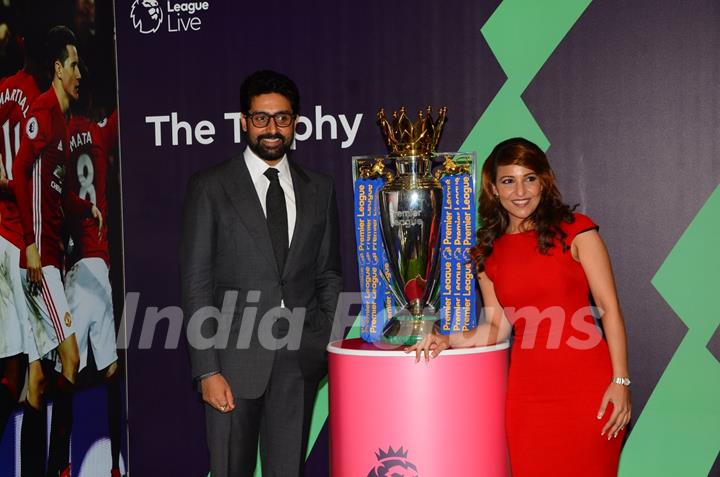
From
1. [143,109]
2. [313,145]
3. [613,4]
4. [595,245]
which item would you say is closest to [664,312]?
[595,245]

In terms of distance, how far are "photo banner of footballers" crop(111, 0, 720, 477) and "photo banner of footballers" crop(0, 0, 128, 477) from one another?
11cm

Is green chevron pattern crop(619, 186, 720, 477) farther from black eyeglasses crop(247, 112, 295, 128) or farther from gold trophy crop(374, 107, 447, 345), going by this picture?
black eyeglasses crop(247, 112, 295, 128)

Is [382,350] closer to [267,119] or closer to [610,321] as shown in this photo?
[610,321]

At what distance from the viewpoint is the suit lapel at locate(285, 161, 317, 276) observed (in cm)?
259

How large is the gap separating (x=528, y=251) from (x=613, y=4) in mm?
1161

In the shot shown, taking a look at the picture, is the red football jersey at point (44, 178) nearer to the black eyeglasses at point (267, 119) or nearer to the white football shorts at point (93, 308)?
the white football shorts at point (93, 308)

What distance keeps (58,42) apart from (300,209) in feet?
3.65

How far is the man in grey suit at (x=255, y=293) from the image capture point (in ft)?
8.23

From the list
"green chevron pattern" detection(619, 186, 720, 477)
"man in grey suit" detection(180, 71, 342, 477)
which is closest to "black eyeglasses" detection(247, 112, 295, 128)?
"man in grey suit" detection(180, 71, 342, 477)

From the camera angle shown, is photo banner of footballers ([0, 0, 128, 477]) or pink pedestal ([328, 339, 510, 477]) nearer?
pink pedestal ([328, 339, 510, 477])

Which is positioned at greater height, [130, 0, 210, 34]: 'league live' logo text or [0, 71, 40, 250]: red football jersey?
[130, 0, 210, 34]: 'league live' logo text

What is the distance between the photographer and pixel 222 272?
2576mm

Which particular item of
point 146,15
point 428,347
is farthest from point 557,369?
point 146,15

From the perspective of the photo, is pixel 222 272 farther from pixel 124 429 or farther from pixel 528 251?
pixel 124 429
